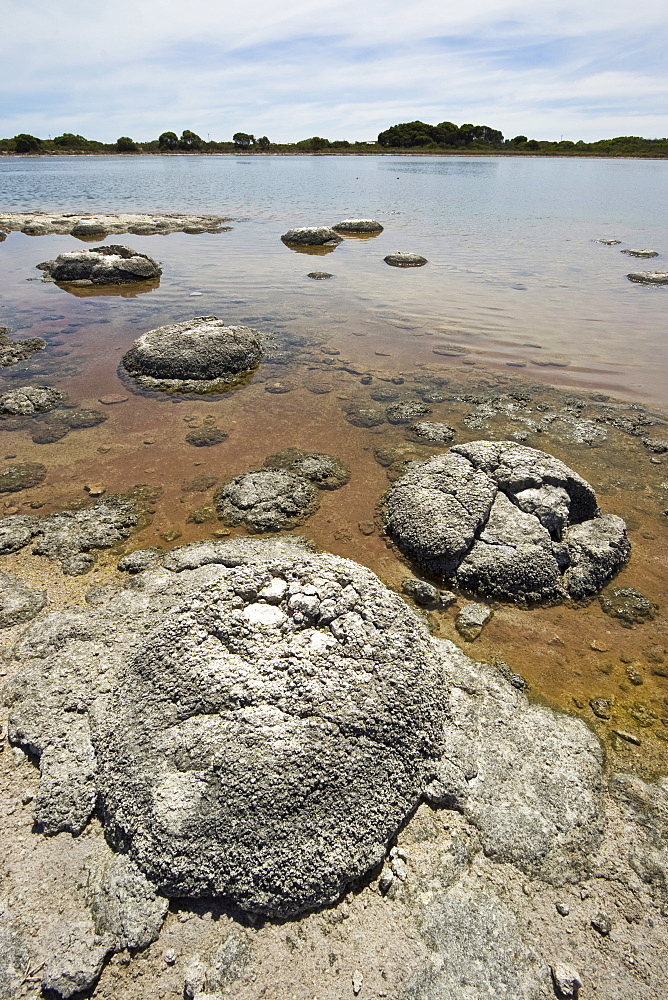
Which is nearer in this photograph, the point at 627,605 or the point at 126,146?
the point at 627,605

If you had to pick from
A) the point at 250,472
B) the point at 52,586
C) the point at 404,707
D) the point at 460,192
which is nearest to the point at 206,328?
the point at 250,472

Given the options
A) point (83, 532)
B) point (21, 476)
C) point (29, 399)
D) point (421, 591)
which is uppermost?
point (29, 399)

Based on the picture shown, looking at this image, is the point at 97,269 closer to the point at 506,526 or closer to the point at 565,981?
the point at 506,526

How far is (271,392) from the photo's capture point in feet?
29.2

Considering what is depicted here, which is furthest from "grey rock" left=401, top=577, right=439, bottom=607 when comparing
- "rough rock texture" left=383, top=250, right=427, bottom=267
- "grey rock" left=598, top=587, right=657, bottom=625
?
"rough rock texture" left=383, top=250, right=427, bottom=267

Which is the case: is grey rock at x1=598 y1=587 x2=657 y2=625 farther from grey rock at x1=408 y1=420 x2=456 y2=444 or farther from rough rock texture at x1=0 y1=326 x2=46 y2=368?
rough rock texture at x1=0 y1=326 x2=46 y2=368

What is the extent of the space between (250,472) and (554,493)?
12.3 ft

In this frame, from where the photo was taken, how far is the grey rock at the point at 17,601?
441 cm

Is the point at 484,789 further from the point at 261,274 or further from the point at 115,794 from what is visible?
the point at 261,274

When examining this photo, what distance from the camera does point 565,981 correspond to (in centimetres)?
244

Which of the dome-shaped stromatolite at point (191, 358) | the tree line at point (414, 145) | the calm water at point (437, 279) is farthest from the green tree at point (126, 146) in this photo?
the dome-shaped stromatolite at point (191, 358)

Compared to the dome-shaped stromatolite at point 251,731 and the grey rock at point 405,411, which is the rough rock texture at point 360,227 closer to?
the grey rock at point 405,411

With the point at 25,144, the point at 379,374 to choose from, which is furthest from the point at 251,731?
the point at 25,144

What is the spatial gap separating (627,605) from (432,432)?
12.1 feet
